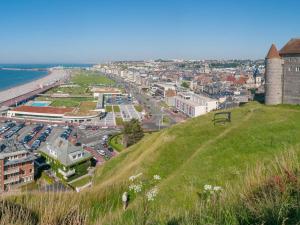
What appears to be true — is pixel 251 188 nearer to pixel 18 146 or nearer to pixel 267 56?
pixel 267 56

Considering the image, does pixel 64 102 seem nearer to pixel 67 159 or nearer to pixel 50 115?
pixel 50 115

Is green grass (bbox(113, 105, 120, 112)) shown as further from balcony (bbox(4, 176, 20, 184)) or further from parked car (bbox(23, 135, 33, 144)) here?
balcony (bbox(4, 176, 20, 184))

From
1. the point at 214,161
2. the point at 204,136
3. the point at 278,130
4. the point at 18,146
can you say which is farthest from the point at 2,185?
the point at 278,130

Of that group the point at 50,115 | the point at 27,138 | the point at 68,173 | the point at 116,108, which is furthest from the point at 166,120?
the point at 68,173

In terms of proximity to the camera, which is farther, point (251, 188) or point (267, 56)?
point (267, 56)

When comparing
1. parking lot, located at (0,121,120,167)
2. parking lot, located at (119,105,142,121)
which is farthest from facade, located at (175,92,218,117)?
parking lot, located at (0,121,120,167)
